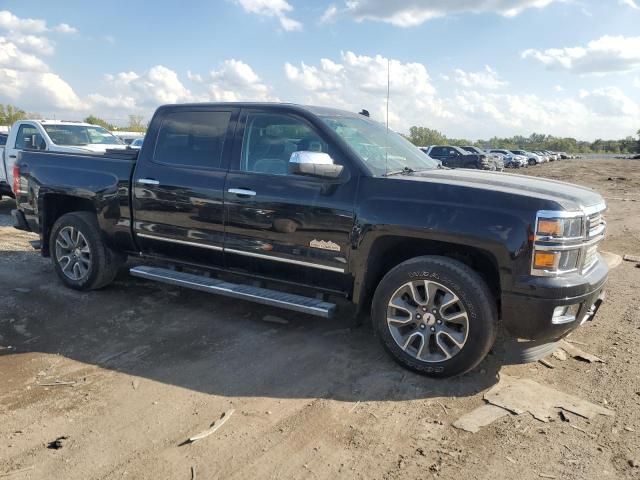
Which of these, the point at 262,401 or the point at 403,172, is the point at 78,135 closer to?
the point at 403,172

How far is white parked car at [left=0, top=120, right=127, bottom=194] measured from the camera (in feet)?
35.6

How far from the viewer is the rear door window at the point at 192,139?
4.82 m

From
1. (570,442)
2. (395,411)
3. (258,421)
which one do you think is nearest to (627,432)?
(570,442)

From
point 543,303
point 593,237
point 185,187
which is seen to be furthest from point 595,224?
point 185,187

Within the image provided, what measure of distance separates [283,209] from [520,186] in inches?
71.1

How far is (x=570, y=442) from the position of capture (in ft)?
10.0

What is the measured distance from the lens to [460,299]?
144 inches

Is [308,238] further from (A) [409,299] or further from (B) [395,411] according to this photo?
(B) [395,411]

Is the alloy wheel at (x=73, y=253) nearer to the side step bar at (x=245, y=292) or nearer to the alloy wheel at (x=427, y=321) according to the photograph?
the side step bar at (x=245, y=292)

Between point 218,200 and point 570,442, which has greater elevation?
point 218,200

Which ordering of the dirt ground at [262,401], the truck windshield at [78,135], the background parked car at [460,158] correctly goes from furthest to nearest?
the background parked car at [460,158] < the truck windshield at [78,135] < the dirt ground at [262,401]

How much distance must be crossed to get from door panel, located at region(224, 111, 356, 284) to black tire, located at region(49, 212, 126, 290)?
64.4 inches

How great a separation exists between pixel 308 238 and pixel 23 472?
2.39 m

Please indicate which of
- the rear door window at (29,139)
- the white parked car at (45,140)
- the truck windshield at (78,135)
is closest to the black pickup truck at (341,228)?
the white parked car at (45,140)
